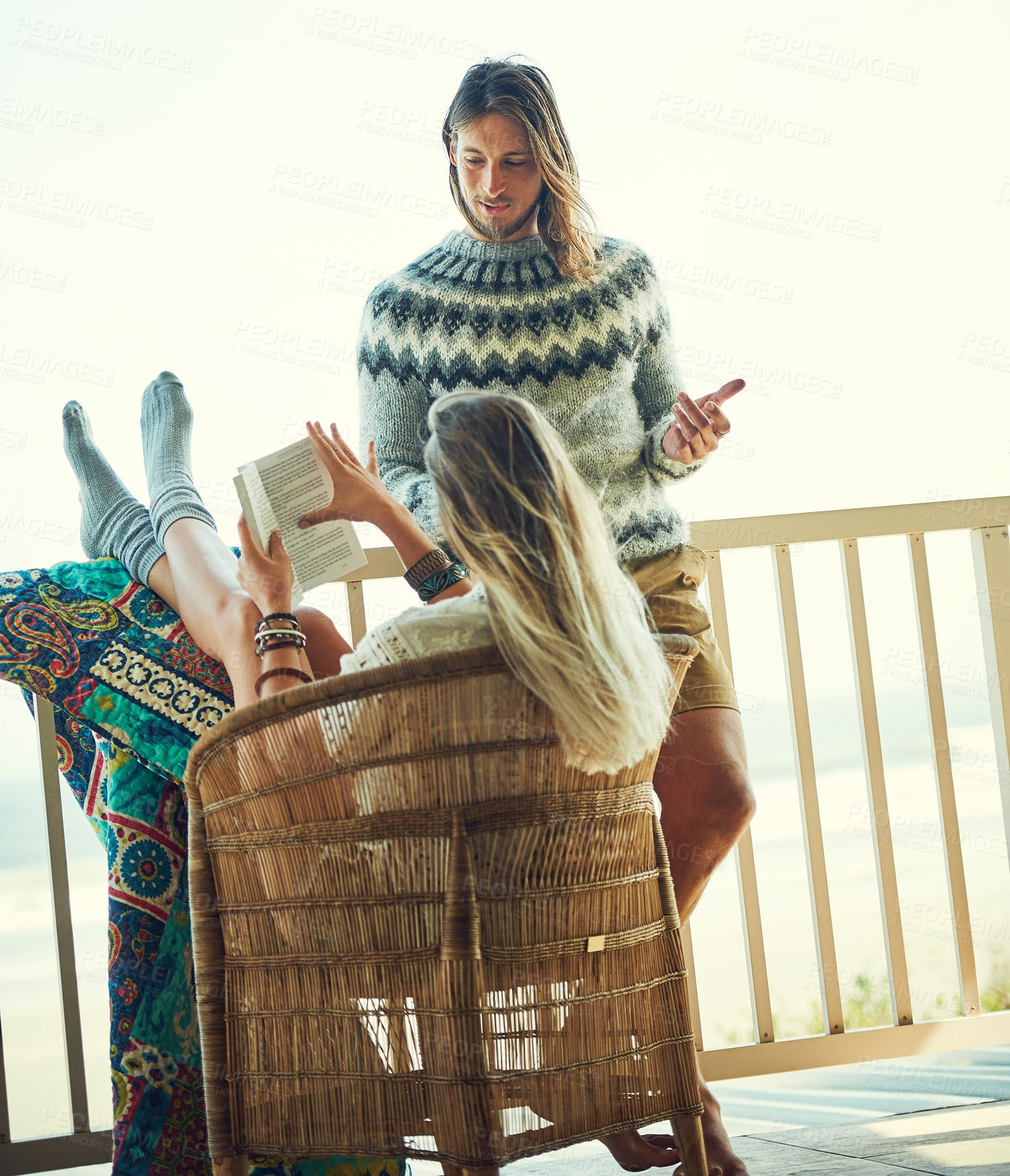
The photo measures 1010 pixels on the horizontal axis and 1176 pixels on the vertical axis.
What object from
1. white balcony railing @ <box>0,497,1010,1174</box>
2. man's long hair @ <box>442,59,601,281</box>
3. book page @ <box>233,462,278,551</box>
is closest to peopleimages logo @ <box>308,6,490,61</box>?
man's long hair @ <box>442,59,601,281</box>

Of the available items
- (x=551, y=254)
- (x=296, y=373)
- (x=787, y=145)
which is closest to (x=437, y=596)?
(x=551, y=254)

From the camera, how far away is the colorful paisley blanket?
137 centimetres

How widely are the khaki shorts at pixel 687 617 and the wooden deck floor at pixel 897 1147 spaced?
68 centimetres

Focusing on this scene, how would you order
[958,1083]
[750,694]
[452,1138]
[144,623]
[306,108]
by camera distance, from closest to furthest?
[452,1138] → [144,623] → [958,1083] → [750,694] → [306,108]

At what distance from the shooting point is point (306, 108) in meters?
5.09

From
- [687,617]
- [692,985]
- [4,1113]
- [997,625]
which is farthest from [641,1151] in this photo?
[997,625]

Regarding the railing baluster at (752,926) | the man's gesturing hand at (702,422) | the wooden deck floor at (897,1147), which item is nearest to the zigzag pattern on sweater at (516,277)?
the man's gesturing hand at (702,422)

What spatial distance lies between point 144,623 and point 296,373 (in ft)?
13.4

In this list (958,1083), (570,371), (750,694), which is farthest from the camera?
(750,694)

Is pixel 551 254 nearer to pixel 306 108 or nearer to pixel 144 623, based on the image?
pixel 144 623

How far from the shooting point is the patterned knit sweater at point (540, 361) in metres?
1.76

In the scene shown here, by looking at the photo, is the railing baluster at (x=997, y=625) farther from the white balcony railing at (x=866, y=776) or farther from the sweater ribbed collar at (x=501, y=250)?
the sweater ribbed collar at (x=501, y=250)

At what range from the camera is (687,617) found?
1.73 m

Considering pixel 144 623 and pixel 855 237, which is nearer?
pixel 144 623
